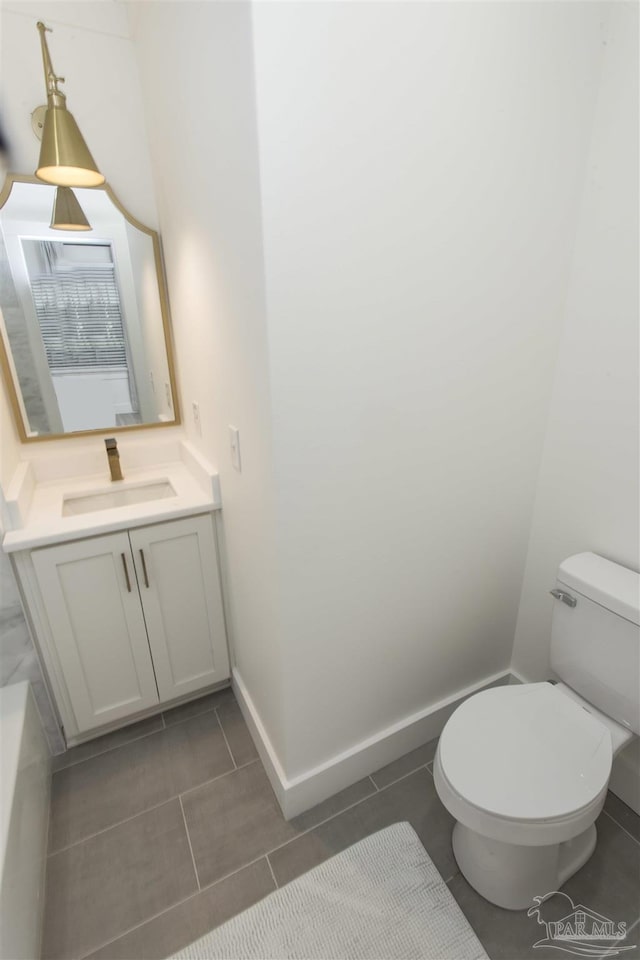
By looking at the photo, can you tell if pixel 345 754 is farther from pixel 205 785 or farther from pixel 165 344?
pixel 165 344

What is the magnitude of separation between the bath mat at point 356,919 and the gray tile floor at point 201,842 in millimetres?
36

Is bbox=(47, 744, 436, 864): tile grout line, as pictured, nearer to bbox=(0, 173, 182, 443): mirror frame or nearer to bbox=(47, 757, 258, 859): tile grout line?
bbox=(47, 757, 258, 859): tile grout line

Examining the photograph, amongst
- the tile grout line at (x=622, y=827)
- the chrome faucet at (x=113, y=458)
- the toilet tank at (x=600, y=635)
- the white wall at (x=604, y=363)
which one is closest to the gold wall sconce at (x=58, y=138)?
the chrome faucet at (x=113, y=458)

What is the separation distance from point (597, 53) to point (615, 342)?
710 millimetres

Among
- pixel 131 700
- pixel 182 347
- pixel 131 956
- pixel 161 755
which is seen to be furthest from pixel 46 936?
pixel 182 347

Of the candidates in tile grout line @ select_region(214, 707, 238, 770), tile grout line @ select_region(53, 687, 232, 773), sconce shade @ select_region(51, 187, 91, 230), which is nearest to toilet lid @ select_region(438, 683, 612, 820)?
tile grout line @ select_region(214, 707, 238, 770)

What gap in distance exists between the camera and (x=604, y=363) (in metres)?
1.26

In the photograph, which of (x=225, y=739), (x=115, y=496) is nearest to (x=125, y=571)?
(x=115, y=496)

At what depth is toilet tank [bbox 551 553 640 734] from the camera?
3.87 ft

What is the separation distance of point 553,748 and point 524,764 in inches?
4.1

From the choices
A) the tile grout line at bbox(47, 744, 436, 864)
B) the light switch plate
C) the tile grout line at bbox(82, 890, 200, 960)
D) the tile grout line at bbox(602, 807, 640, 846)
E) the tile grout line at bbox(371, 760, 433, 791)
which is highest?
the light switch plate

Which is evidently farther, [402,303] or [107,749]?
[107,749]

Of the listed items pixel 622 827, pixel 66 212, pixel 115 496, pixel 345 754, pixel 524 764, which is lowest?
pixel 622 827

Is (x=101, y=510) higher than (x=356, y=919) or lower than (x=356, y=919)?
higher
